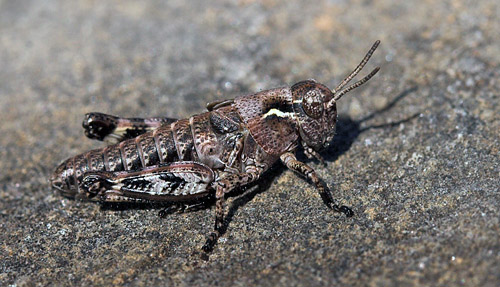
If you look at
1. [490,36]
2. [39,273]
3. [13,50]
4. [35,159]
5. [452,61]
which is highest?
[490,36]

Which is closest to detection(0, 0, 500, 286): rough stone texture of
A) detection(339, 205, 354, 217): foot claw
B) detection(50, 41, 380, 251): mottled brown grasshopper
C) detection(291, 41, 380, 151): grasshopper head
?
detection(339, 205, 354, 217): foot claw

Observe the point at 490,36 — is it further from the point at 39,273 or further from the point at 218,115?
the point at 39,273

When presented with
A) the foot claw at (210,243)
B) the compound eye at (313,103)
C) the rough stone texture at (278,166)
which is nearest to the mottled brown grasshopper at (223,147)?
the compound eye at (313,103)

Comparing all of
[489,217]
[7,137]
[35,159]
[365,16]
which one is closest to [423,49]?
[365,16]

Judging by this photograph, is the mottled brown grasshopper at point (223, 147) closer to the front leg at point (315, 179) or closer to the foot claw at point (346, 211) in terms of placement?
the front leg at point (315, 179)

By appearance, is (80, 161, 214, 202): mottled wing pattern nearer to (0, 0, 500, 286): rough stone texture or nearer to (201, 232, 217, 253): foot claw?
(0, 0, 500, 286): rough stone texture

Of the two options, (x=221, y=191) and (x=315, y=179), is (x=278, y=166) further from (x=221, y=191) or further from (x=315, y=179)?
(x=221, y=191)

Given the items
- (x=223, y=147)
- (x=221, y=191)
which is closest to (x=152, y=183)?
(x=221, y=191)
